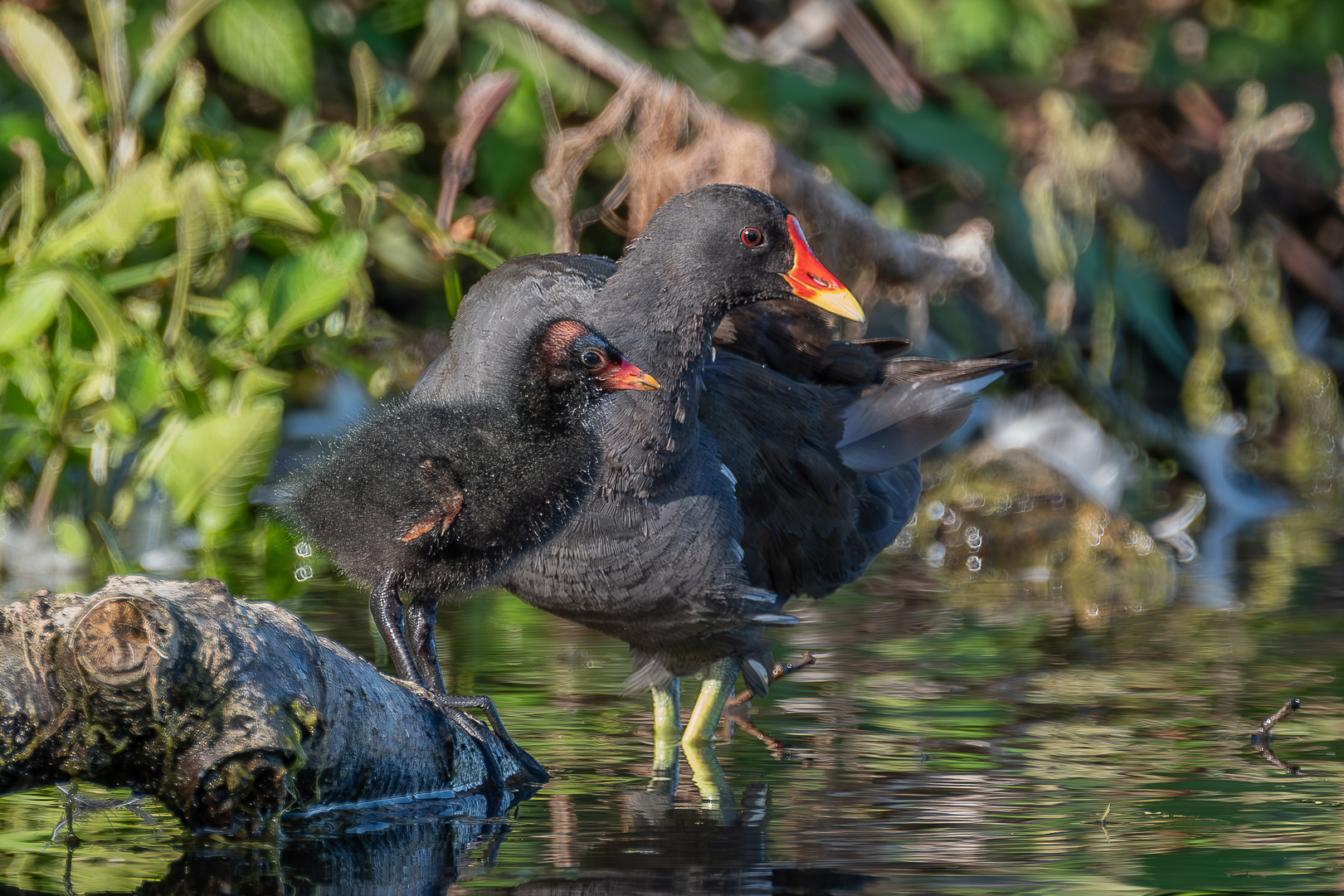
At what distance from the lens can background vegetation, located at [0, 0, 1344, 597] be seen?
201 inches

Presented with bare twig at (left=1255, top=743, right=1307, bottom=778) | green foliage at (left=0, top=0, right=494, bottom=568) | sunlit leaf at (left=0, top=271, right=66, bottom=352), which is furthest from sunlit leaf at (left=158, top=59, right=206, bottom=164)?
bare twig at (left=1255, top=743, right=1307, bottom=778)

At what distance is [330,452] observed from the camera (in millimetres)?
3490

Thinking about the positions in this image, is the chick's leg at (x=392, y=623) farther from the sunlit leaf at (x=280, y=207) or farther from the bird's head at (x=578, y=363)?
the sunlit leaf at (x=280, y=207)

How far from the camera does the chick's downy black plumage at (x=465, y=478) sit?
3246 millimetres

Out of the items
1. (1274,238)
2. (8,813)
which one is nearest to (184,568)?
(8,813)

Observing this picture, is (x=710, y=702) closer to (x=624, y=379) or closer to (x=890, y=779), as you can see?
(x=890, y=779)

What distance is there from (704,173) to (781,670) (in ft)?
7.19

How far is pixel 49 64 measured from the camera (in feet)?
16.8

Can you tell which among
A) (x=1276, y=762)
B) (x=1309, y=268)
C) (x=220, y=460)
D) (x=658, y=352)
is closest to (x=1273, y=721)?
(x=1276, y=762)

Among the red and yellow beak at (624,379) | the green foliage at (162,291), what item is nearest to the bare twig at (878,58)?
the green foliage at (162,291)

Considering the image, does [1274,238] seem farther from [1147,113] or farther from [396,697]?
[396,697]

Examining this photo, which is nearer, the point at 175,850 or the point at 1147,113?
the point at 175,850

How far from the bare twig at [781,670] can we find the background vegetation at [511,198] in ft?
4.44

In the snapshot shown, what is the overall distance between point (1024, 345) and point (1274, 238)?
276 cm
